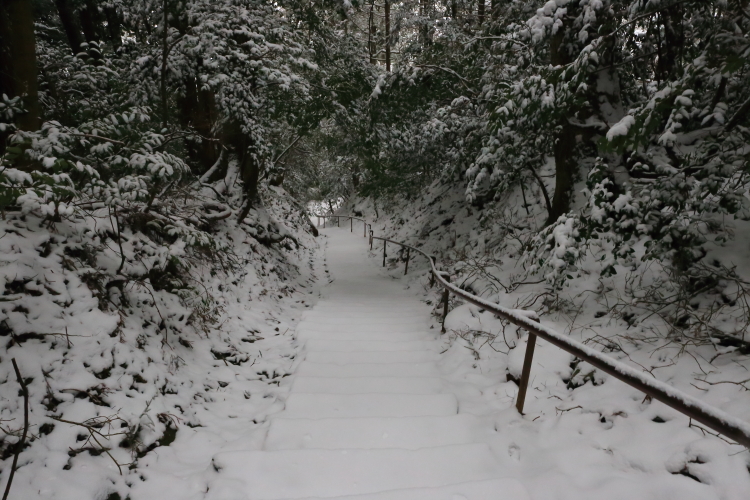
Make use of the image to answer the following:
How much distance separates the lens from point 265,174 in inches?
341

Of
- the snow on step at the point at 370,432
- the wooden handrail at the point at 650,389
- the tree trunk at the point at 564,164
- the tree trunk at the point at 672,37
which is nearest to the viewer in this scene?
the wooden handrail at the point at 650,389

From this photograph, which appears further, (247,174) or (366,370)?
(247,174)

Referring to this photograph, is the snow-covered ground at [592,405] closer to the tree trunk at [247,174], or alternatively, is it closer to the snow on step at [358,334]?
the snow on step at [358,334]

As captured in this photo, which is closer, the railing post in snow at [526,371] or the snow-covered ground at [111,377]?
the snow-covered ground at [111,377]

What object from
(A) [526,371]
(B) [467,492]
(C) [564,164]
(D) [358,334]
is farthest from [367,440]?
(C) [564,164]

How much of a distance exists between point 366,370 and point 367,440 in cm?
131

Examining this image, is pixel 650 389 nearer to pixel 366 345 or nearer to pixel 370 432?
pixel 370 432

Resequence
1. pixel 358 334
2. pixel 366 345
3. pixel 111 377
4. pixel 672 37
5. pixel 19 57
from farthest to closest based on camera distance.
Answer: pixel 358 334 < pixel 366 345 < pixel 672 37 < pixel 19 57 < pixel 111 377

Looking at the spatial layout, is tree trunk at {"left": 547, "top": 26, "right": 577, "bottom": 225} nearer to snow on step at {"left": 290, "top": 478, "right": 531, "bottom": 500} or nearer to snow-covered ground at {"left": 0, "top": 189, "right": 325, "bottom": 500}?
snow on step at {"left": 290, "top": 478, "right": 531, "bottom": 500}

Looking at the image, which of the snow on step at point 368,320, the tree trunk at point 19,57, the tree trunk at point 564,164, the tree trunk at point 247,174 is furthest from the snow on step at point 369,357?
the tree trunk at point 247,174

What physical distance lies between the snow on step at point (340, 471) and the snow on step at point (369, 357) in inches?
72.2

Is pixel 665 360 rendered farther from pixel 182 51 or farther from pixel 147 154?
pixel 182 51

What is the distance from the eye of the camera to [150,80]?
631 centimetres

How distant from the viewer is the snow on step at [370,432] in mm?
2834
